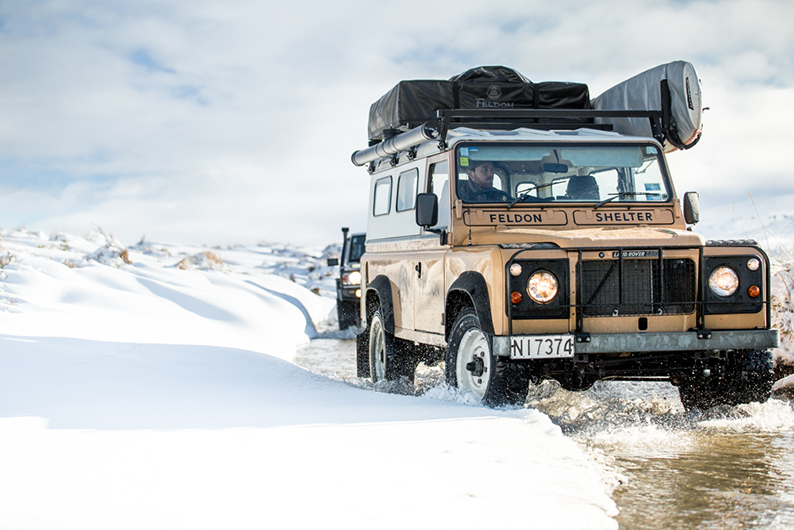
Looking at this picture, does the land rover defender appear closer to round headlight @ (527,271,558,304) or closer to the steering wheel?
the steering wheel

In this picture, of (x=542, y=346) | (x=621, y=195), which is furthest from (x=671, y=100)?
(x=542, y=346)

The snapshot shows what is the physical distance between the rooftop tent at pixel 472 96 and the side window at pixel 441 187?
1.07m

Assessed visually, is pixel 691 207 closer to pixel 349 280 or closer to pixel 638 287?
pixel 638 287

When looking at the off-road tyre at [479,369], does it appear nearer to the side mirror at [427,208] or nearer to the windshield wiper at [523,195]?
the side mirror at [427,208]

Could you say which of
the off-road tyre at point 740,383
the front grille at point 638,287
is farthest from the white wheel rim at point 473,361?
the off-road tyre at point 740,383

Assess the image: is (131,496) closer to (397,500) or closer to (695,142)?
(397,500)

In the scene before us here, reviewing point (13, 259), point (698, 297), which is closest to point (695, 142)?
point (698, 297)

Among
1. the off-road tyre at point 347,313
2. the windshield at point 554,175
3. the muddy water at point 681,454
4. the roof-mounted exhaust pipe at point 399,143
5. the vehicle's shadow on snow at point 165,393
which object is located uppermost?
the roof-mounted exhaust pipe at point 399,143

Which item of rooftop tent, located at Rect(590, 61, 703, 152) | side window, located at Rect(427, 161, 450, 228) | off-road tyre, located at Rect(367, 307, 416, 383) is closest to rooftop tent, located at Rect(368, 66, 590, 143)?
rooftop tent, located at Rect(590, 61, 703, 152)

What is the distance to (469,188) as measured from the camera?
22.8 ft

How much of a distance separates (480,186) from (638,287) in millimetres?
1674

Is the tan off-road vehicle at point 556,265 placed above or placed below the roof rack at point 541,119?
below

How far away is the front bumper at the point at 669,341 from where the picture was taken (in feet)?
18.7

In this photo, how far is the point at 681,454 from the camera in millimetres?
5262
